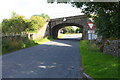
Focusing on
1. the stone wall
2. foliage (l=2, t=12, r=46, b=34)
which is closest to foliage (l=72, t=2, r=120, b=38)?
the stone wall

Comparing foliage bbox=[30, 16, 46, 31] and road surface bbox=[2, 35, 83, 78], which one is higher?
foliage bbox=[30, 16, 46, 31]

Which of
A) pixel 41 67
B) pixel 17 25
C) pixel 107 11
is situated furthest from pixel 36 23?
pixel 41 67

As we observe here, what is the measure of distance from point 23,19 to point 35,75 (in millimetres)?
24360

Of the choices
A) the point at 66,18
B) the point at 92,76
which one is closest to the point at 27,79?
the point at 92,76

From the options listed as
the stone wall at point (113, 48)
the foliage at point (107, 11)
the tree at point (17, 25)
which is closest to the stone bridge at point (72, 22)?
the tree at point (17, 25)

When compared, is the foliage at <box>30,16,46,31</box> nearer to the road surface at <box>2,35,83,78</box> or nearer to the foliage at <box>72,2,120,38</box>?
the road surface at <box>2,35,83,78</box>

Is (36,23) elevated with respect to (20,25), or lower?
elevated

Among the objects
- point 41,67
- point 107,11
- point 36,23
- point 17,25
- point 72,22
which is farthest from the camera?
point 72,22

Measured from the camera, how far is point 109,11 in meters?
8.89

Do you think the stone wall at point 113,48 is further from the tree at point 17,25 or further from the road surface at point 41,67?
the tree at point 17,25

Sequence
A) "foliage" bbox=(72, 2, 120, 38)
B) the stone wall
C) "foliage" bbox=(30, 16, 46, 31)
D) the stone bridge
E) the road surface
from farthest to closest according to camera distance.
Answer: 1. the stone bridge
2. "foliage" bbox=(30, 16, 46, 31)
3. the stone wall
4. "foliage" bbox=(72, 2, 120, 38)
5. the road surface

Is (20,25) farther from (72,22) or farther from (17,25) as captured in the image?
(72,22)

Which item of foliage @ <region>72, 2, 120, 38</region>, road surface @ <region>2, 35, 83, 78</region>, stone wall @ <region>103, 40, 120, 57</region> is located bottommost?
road surface @ <region>2, 35, 83, 78</region>

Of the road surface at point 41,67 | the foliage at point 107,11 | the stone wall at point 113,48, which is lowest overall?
the road surface at point 41,67
